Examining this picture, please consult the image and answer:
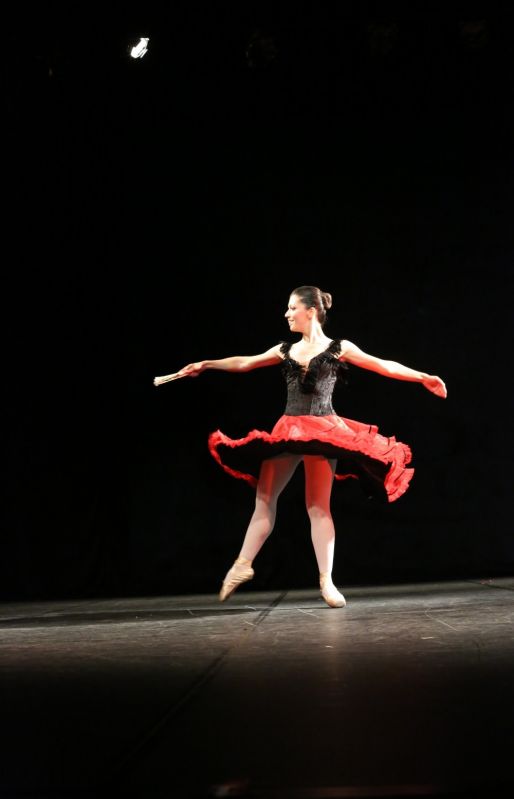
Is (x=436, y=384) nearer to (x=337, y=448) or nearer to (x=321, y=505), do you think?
(x=337, y=448)

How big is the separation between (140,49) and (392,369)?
82.0 inches

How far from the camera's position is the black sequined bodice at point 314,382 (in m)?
3.91

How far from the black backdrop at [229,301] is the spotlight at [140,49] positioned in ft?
0.99

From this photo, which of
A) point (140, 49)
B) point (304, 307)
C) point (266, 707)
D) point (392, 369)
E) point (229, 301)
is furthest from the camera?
point (229, 301)

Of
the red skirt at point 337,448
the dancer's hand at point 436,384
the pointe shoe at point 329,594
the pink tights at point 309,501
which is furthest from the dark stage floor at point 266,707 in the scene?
the dancer's hand at point 436,384

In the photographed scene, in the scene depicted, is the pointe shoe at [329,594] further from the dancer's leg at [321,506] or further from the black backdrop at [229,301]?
the black backdrop at [229,301]

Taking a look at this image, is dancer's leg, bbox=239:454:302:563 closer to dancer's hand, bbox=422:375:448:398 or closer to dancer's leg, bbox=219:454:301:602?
dancer's leg, bbox=219:454:301:602

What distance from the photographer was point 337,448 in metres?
3.66

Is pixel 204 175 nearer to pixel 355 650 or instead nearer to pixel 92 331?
pixel 92 331

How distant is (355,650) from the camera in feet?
8.37

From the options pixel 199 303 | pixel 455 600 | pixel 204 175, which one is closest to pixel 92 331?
pixel 199 303

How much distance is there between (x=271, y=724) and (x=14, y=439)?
144 inches

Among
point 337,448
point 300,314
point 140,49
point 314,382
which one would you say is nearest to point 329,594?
point 337,448

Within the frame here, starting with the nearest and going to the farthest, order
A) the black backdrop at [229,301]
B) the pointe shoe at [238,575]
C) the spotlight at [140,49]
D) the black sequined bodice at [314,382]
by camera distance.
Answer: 1. the pointe shoe at [238,575]
2. the black sequined bodice at [314,382]
3. the spotlight at [140,49]
4. the black backdrop at [229,301]
